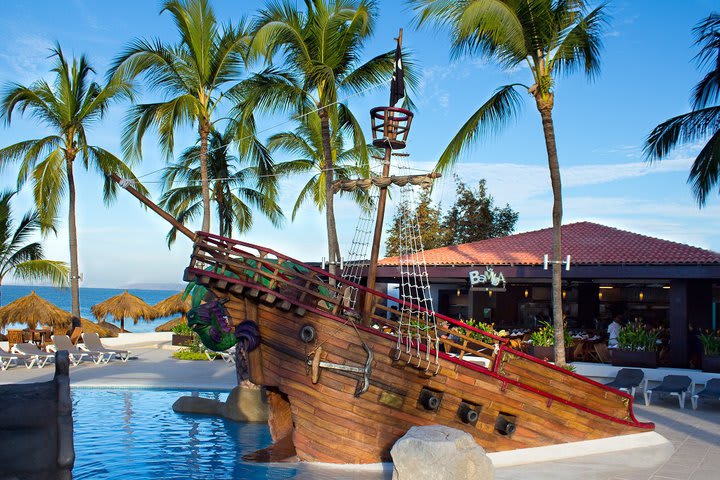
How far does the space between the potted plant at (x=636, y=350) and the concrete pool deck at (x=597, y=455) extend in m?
0.89

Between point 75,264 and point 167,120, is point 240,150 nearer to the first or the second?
point 167,120

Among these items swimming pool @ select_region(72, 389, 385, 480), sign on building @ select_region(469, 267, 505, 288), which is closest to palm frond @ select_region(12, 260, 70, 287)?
swimming pool @ select_region(72, 389, 385, 480)

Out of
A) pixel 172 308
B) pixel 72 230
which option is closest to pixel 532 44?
pixel 72 230

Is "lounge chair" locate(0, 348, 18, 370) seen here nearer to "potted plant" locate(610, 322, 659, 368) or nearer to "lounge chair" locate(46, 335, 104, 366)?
"lounge chair" locate(46, 335, 104, 366)

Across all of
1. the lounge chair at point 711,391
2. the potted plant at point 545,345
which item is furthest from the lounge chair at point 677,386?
the potted plant at point 545,345

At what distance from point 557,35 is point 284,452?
9392 millimetres

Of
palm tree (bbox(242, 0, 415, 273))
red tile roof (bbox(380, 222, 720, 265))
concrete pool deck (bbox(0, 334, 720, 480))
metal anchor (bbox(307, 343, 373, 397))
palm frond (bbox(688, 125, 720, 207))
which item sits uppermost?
palm tree (bbox(242, 0, 415, 273))

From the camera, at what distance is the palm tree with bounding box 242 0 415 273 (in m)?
15.5

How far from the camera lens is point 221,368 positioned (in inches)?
730

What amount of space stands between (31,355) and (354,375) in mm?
12600

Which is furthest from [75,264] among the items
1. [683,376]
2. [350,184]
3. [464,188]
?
[464,188]

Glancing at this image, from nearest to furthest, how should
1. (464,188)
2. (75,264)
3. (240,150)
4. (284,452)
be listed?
1. (284,452)
2. (240,150)
3. (75,264)
4. (464,188)

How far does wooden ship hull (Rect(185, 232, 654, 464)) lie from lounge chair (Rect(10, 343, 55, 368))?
1095cm

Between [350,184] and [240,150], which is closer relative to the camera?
[350,184]
